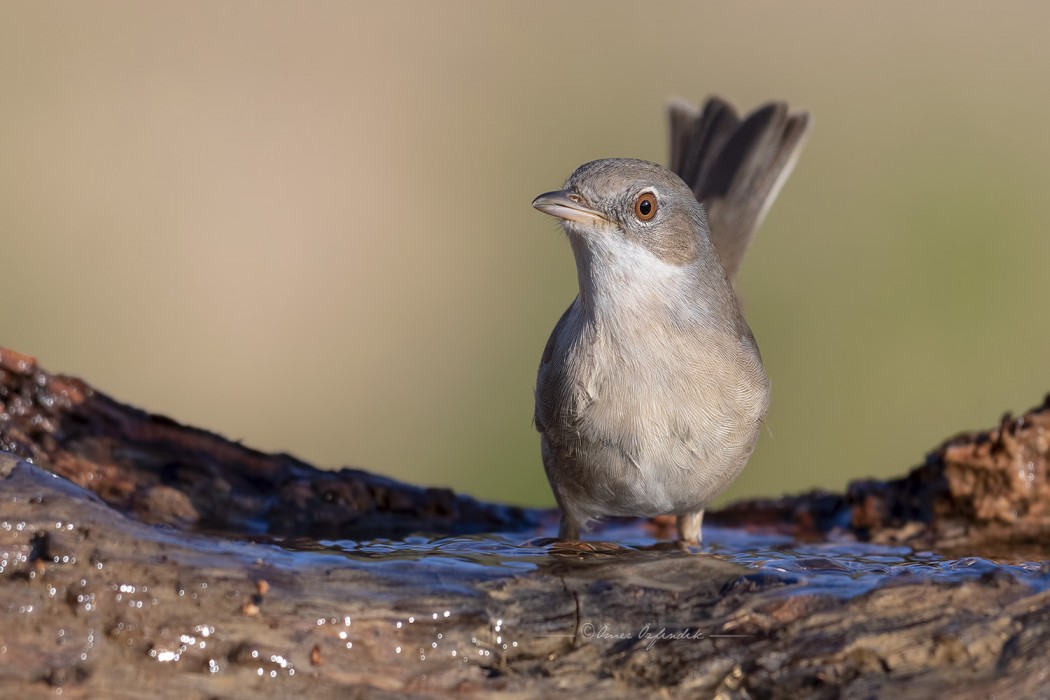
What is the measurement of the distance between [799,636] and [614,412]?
→ 182 cm

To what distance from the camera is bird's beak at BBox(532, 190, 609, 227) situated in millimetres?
5434

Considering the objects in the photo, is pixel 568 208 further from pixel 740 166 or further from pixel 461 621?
pixel 740 166

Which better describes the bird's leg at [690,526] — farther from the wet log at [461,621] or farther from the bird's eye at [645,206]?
the wet log at [461,621]

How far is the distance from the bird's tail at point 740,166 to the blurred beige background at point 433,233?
10.3 feet

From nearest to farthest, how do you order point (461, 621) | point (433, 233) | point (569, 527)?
1. point (461, 621)
2. point (569, 527)
3. point (433, 233)

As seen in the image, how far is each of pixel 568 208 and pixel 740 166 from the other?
2918 millimetres

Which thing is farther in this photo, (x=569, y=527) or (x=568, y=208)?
(x=569, y=527)

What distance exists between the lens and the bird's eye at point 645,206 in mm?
5659

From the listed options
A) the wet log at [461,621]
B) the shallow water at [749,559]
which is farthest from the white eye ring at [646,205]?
the wet log at [461,621]

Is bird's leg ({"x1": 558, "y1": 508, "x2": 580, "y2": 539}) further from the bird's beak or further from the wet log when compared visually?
the wet log

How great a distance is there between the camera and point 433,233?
11852 millimetres

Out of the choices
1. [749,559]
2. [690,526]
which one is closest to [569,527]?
[690,526]

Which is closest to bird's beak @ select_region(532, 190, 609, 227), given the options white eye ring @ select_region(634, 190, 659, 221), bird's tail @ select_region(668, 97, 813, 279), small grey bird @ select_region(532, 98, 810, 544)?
small grey bird @ select_region(532, 98, 810, 544)

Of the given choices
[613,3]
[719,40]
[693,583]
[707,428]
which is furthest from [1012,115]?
[693,583]
